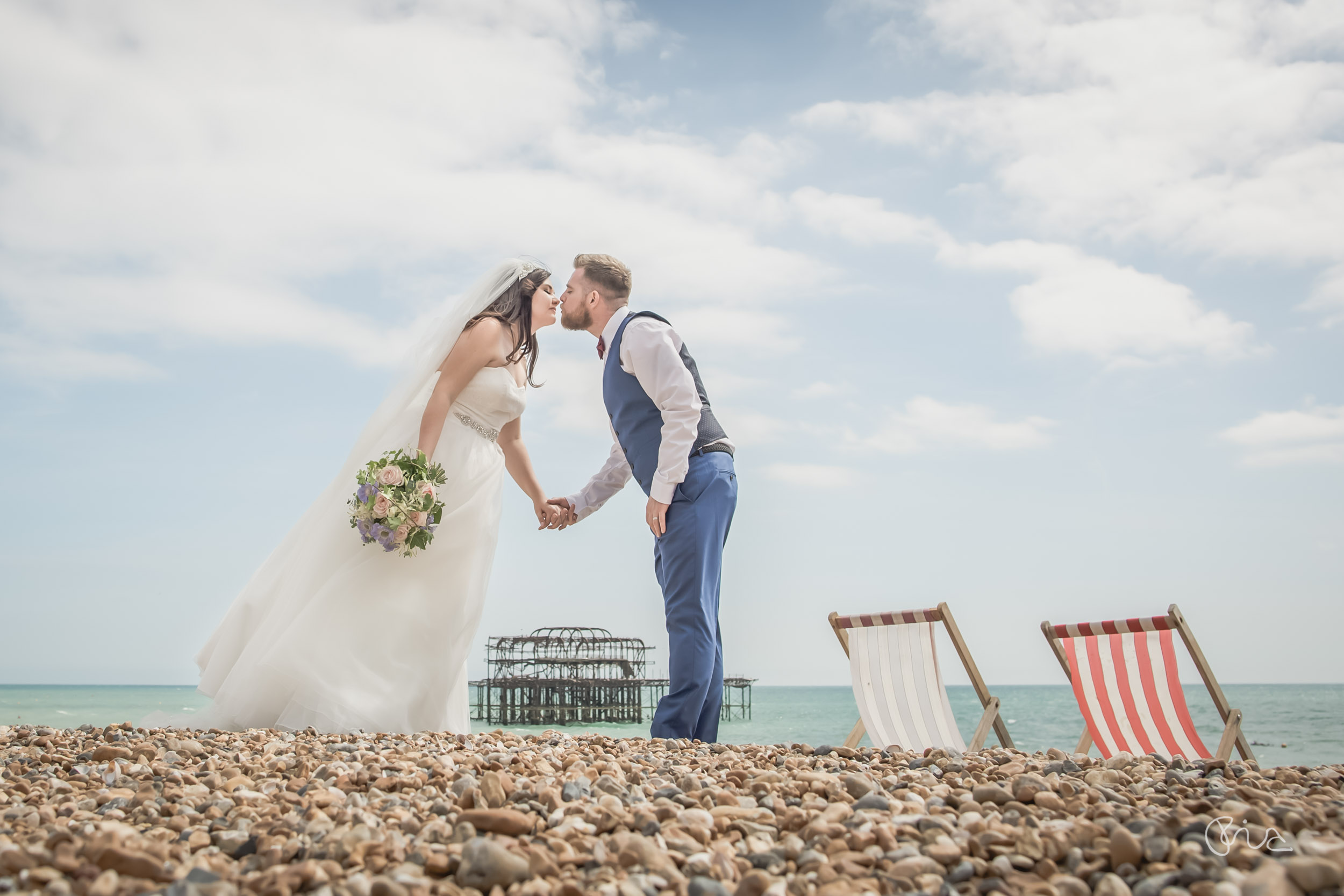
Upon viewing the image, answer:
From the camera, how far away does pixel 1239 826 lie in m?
1.81

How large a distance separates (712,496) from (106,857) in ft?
9.68

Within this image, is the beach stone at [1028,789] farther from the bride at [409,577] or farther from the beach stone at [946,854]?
the bride at [409,577]

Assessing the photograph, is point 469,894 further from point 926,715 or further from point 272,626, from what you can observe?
point 926,715

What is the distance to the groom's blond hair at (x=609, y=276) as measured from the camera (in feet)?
15.6

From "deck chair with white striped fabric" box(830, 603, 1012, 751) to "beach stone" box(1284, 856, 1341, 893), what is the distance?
3.72 metres

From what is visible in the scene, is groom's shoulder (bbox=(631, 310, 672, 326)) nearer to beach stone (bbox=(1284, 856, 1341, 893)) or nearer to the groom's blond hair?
the groom's blond hair

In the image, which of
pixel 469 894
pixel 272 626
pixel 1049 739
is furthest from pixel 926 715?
pixel 1049 739

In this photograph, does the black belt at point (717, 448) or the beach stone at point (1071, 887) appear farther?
the black belt at point (717, 448)

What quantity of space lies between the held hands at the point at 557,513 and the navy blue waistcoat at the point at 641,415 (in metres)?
0.84

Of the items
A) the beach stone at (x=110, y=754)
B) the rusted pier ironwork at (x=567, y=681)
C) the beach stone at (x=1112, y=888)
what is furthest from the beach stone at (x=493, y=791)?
the rusted pier ironwork at (x=567, y=681)

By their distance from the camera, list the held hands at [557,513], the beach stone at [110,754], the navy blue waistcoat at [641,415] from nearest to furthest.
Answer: the beach stone at [110,754] < the navy blue waistcoat at [641,415] < the held hands at [557,513]

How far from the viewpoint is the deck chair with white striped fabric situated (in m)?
5.39

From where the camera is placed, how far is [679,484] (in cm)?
421

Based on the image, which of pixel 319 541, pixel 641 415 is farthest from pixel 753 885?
pixel 319 541
